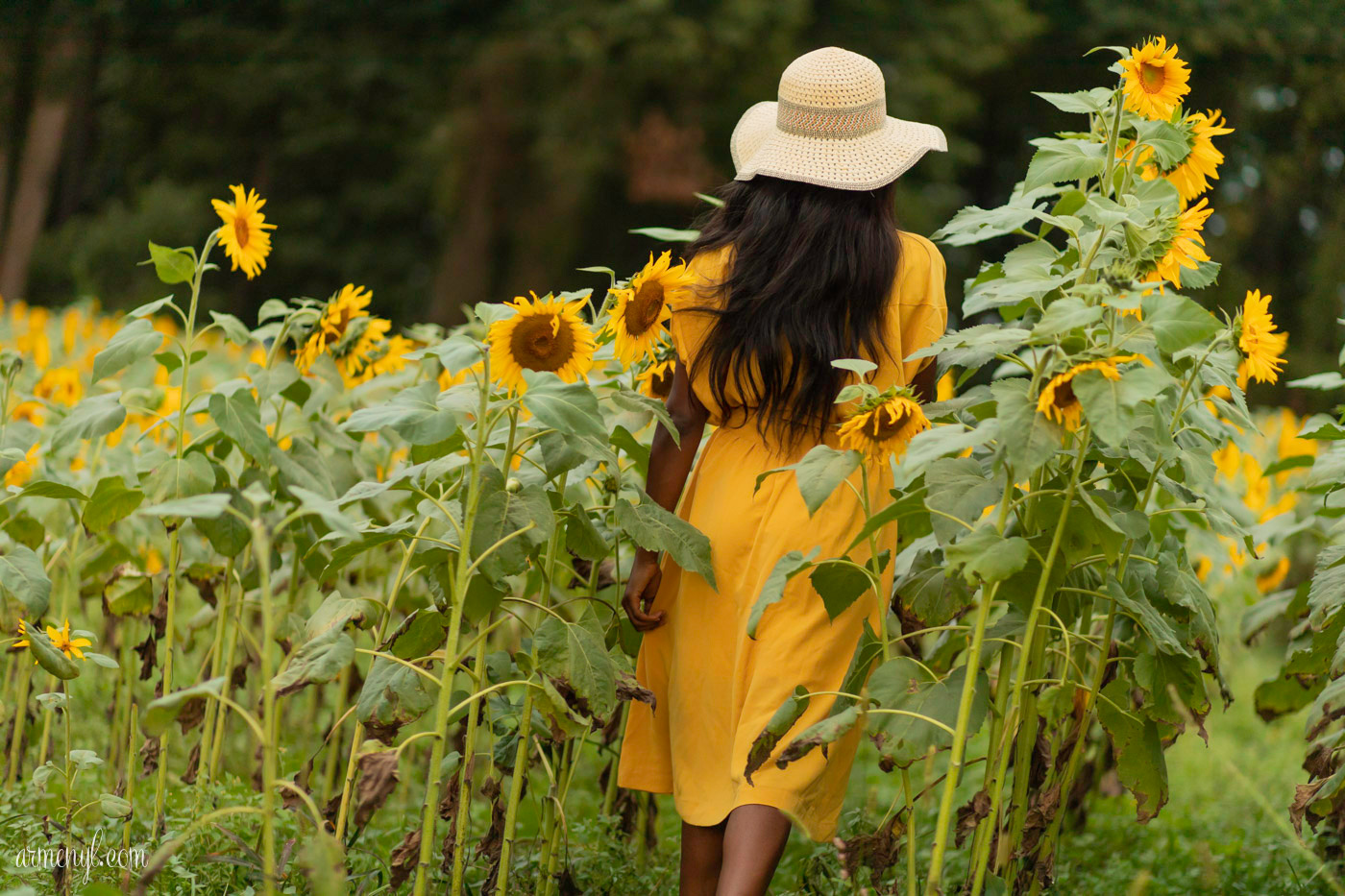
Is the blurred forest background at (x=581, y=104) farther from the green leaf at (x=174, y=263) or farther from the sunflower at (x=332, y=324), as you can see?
the green leaf at (x=174, y=263)

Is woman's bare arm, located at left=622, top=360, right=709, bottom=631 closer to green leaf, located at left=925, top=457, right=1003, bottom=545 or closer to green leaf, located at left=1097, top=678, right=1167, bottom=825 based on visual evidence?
green leaf, located at left=925, top=457, right=1003, bottom=545

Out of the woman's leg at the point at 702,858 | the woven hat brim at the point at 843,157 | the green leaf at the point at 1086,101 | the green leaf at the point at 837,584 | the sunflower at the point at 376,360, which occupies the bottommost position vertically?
the woman's leg at the point at 702,858

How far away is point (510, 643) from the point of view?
3463 mm

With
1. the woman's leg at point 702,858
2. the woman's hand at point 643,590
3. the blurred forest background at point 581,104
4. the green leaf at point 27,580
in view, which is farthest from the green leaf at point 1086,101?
the blurred forest background at point 581,104

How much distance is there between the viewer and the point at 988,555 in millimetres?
1740

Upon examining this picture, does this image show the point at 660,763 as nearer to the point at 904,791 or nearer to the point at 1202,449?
the point at 904,791

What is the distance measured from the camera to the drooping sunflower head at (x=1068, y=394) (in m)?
1.71

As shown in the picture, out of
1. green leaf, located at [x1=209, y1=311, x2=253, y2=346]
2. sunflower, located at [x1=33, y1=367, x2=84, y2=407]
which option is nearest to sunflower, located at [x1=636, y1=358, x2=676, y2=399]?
green leaf, located at [x1=209, y1=311, x2=253, y2=346]

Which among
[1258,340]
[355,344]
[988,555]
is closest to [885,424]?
[988,555]

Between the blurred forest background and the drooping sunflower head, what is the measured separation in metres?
8.86

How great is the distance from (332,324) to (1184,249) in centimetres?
158

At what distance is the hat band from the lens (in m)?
2.21

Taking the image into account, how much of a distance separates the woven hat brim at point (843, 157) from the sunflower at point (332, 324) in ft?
2.80

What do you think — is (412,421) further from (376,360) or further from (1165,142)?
(1165,142)
